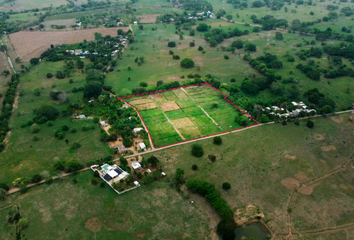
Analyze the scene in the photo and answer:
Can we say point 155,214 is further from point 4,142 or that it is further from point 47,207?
point 4,142

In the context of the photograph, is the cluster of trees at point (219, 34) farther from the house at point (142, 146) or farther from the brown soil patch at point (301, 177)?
the brown soil patch at point (301, 177)

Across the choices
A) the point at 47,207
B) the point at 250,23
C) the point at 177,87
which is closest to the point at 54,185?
the point at 47,207

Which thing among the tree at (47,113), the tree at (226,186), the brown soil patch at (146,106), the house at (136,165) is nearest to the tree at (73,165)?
the house at (136,165)

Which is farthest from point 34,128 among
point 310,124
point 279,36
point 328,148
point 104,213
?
point 279,36

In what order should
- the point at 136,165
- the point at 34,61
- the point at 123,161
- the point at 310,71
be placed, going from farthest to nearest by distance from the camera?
the point at 34,61, the point at 310,71, the point at 123,161, the point at 136,165

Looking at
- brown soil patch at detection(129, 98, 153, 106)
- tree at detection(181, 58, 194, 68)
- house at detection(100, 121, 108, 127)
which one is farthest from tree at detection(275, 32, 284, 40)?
house at detection(100, 121, 108, 127)

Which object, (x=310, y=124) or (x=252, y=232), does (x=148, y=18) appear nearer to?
(x=310, y=124)

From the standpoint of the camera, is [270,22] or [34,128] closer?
[34,128]

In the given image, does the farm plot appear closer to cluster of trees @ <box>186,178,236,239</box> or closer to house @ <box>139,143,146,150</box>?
house @ <box>139,143,146,150</box>
